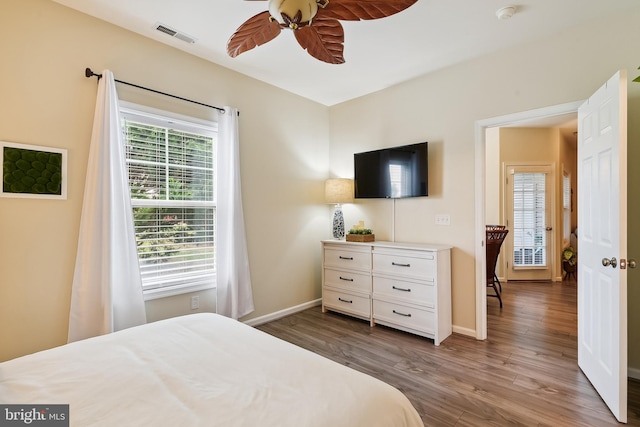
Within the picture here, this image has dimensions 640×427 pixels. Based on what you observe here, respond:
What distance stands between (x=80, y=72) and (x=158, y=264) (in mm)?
1641

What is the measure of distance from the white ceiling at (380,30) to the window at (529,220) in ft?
12.2

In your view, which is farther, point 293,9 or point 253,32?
point 253,32

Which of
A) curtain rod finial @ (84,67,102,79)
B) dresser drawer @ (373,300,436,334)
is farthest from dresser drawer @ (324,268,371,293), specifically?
curtain rod finial @ (84,67,102,79)

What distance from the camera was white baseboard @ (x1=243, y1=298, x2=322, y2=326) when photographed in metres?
3.48

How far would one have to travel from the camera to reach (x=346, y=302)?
3.69 metres

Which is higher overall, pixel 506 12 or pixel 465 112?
pixel 506 12

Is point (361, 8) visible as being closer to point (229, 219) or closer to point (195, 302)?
point (229, 219)

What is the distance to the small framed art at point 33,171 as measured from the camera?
6.75ft

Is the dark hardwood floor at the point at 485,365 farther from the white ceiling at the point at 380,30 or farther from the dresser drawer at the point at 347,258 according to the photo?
the white ceiling at the point at 380,30

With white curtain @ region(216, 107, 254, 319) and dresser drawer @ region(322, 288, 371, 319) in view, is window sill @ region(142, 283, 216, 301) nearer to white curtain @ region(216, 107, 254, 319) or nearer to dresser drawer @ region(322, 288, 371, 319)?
white curtain @ region(216, 107, 254, 319)

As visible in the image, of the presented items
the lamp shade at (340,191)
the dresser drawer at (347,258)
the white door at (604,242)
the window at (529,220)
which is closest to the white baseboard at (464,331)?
the white door at (604,242)

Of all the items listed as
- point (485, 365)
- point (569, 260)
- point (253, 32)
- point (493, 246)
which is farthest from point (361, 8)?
point (569, 260)

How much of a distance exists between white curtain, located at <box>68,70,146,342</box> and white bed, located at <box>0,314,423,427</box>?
2.93 feet

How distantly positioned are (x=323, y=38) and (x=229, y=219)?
195 cm
